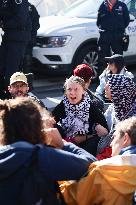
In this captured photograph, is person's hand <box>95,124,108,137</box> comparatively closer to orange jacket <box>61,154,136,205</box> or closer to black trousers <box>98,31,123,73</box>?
orange jacket <box>61,154,136,205</box>

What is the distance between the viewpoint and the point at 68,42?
10.0 m

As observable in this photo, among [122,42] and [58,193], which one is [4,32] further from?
[58,193]

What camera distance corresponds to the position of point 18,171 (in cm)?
298

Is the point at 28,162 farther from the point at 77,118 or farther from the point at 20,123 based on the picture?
the point at 77,118

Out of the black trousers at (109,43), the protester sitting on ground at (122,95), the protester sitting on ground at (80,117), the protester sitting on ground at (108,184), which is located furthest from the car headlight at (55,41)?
the protester sitting on ground at (108,184)

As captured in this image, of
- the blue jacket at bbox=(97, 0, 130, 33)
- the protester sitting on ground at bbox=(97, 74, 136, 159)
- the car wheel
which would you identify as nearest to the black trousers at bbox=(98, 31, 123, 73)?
the blue jacket at bbox=(97, 0, 130, 33)

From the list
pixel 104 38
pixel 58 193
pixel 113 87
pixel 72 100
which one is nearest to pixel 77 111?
pixel 72 100

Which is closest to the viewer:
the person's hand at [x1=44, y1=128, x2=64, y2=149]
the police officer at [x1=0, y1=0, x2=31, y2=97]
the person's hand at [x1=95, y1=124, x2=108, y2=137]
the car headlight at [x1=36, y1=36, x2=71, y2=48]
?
the person's hand at [x1=44, y1=128, x2=64, y2=149]

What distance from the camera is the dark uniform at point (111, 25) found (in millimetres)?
9617

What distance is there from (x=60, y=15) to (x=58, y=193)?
851 centimetres

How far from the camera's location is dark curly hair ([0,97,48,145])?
3045mm

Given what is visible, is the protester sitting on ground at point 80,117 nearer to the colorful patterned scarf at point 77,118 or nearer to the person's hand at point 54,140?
the colorful patterned scarf at point 77,118

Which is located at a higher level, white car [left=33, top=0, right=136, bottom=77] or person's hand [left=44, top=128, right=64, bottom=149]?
person's hand [left=44, top=128, right=64, bottom=149]

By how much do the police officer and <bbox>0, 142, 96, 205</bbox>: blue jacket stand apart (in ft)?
14.7
